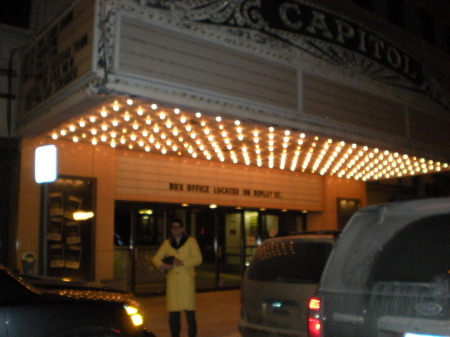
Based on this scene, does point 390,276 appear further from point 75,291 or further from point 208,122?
point 208,122

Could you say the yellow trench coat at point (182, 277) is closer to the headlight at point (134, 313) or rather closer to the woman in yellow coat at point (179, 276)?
the woman in yellow coat at point (179, 276)

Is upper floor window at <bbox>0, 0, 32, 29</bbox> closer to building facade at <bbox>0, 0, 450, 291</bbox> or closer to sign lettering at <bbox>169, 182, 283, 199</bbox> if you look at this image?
building facade at <bbox>0, 0, 450, 291</bbox>

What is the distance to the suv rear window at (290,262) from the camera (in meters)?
6.46

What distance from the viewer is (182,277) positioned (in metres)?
8.11

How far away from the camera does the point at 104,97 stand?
25.6ft

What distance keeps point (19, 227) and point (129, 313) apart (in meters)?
5.63

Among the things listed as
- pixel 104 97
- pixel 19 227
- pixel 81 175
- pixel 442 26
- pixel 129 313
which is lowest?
pixel 129 313

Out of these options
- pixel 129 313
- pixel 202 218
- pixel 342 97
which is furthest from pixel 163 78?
pixel 202 218

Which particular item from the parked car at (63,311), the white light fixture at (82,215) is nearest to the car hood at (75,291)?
the parked car at (63,311)

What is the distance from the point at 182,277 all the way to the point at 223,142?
13.8 ft

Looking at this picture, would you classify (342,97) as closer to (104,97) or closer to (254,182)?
(254,182)

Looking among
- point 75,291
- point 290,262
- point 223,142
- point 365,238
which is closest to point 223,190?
point 223,142

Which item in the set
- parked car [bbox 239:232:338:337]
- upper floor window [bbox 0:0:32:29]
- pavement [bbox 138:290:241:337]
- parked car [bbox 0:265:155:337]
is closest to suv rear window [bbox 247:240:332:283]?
parked car [bbox 239:232:338:337]

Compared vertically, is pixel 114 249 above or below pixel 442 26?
below
